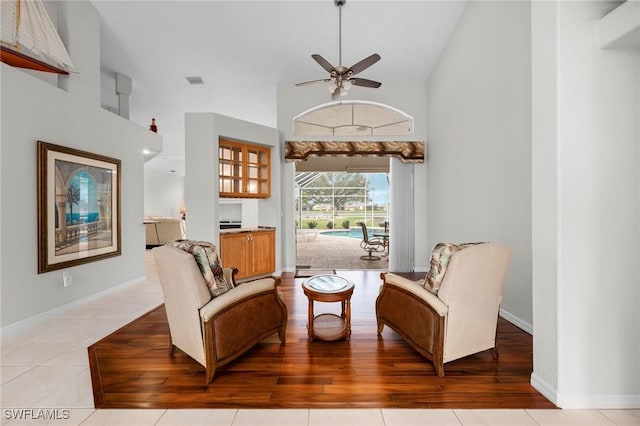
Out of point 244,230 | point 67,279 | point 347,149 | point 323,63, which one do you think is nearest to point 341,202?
point 347,149

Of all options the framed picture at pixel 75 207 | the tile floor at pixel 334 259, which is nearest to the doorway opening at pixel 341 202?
the tile floor at pixel 334 259

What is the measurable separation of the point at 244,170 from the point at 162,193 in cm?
798

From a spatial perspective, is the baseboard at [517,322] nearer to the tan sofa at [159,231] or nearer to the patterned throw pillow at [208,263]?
the patterned throw pillow at [208,263]

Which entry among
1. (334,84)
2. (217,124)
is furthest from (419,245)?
(217,124)

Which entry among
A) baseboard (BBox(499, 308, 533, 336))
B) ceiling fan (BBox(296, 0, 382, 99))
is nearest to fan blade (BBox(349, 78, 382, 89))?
ceiling fan (BBox(296, 0, 382, 99))

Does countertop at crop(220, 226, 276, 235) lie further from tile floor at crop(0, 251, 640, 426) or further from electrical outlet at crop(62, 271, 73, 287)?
tile floor at crop(0, 251, 640, 426)

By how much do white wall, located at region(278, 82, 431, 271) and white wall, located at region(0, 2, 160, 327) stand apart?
262 centimetres

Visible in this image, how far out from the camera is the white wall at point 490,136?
2.72 m

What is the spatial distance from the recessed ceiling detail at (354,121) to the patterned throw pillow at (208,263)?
148 inches

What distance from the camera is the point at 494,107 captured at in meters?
3.17

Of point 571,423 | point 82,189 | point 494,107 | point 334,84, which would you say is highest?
point 334,84

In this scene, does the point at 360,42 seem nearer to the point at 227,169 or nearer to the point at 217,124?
the point at 217,124

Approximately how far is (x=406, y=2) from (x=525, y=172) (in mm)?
2700

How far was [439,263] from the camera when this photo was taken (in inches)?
82.8
